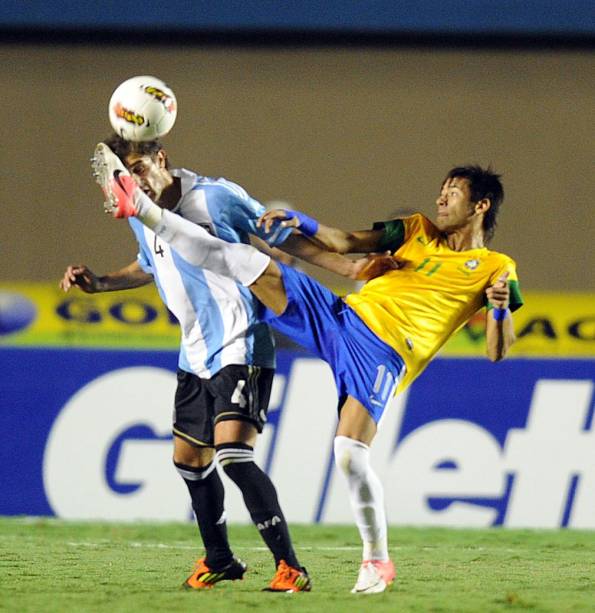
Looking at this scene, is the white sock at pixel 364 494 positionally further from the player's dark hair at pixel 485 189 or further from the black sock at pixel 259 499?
the player's dark hair at pixel 485 189

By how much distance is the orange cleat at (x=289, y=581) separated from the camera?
474cm

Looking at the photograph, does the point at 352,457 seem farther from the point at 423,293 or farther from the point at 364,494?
the point at 423,293

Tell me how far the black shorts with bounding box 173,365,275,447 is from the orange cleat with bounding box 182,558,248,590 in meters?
0.46

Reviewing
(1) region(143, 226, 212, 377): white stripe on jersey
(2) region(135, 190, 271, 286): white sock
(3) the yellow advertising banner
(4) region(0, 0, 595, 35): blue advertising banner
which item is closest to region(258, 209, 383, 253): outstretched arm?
(2) region(135, 190, 271, 286): white sock

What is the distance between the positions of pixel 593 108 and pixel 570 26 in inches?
32.0

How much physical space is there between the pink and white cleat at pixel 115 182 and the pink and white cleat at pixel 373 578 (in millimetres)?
1448

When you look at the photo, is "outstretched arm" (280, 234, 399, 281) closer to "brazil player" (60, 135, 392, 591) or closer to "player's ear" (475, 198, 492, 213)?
"brazil player" (60, 135, 392, 591)

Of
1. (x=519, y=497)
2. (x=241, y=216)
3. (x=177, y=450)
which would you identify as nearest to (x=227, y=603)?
(x=177, y=450)

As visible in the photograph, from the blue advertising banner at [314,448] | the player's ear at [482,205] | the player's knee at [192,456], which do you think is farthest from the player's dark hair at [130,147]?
the blue advertising banner at [314,448]

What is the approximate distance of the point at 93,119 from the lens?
1211 centimetres

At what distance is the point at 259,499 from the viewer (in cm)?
482

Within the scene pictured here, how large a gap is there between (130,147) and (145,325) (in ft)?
13.0

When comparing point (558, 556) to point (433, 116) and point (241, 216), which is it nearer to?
point (241, 216)

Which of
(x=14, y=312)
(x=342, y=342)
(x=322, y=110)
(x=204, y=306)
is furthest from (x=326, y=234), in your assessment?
(x=322, y=110)
